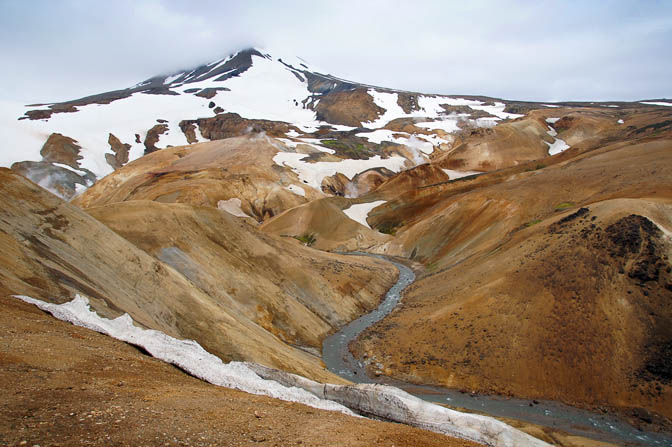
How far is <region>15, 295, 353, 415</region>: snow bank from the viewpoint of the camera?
39.9 ft

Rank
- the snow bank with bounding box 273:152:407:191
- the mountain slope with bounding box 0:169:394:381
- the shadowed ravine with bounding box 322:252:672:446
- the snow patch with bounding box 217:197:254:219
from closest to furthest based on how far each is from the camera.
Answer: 1. the mountain slope with bounding box 0:169:394:381
2. the shadowed ravine with bounding box 322:252:672:446
3. the snow patch with bounding box 217:197:254:219
4. the snow bank with bounding box 273:152:407:191

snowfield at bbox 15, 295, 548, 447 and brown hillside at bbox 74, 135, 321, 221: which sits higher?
brown hillside at bbox 74, 135, 321, 221

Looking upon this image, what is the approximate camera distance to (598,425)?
2086 cm

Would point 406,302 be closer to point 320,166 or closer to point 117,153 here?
point 320,166

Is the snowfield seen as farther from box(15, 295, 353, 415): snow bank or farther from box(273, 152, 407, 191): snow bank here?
box(273, 152, 407, 191): snow bank

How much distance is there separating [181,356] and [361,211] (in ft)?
262

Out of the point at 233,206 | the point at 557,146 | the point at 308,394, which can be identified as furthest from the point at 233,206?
the point at 557,146

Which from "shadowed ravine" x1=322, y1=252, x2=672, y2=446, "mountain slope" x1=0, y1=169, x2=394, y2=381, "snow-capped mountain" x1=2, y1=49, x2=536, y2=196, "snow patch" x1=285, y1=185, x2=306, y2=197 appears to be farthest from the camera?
"snow-capped mountain" x1=2, y1=49, x2=536, y2=196

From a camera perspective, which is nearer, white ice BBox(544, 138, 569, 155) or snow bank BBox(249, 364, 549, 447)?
snow bank BBox(249, 364, 549, 447)

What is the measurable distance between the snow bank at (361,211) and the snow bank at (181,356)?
2892 inches

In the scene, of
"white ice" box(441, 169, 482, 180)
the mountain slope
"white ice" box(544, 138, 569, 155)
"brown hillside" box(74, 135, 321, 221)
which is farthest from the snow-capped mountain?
the mountain slope

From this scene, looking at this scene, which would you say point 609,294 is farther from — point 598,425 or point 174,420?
point 174,420

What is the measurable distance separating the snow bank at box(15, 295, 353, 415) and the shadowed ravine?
13.5m

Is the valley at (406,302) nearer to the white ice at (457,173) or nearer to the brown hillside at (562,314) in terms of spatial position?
the brown hillside at (562,314)
